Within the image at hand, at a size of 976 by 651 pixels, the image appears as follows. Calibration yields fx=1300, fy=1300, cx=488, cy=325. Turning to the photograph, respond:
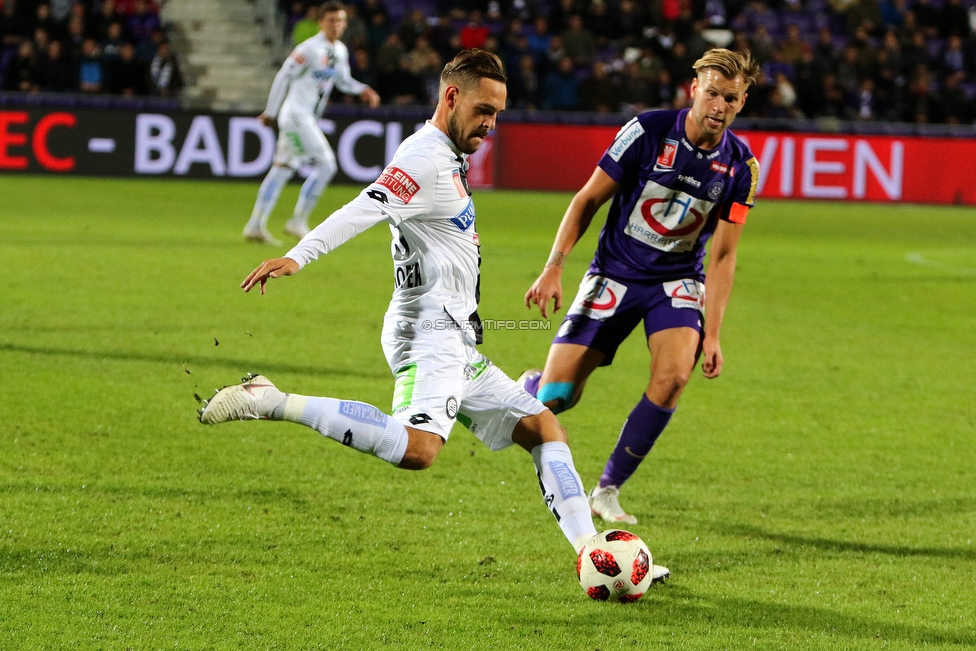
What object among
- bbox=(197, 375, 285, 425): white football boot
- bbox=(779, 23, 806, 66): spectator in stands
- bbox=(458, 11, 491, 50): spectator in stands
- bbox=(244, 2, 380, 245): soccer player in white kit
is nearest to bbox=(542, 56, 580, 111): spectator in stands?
bbox=(458, 11, 491, 50): spectator in stands

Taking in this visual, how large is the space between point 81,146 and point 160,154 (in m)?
1.18

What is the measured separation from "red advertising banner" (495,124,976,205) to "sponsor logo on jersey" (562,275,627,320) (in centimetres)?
1552

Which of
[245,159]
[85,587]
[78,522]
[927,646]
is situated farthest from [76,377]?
[245,159]

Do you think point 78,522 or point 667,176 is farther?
point 667,176

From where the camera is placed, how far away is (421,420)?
13.5ft

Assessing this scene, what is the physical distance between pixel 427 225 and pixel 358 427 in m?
0.68

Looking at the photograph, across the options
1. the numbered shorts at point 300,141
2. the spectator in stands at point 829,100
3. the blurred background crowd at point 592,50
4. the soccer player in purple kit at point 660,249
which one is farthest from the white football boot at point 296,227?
the spectator in stands at point 829,100

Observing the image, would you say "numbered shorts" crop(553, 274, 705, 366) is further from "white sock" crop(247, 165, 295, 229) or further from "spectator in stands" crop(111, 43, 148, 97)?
"spectator in stands" crop(111, 43, 148, 97)

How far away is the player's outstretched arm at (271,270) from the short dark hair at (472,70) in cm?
83

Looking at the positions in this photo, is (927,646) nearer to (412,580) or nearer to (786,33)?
(412,580)

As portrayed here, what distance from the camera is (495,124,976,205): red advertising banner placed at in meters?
20.9

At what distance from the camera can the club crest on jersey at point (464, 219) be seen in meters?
4.14

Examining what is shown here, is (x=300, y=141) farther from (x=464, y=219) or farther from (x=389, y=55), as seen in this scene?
(x=464, y=219)

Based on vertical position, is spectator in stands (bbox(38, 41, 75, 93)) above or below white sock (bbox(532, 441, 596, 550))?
below
